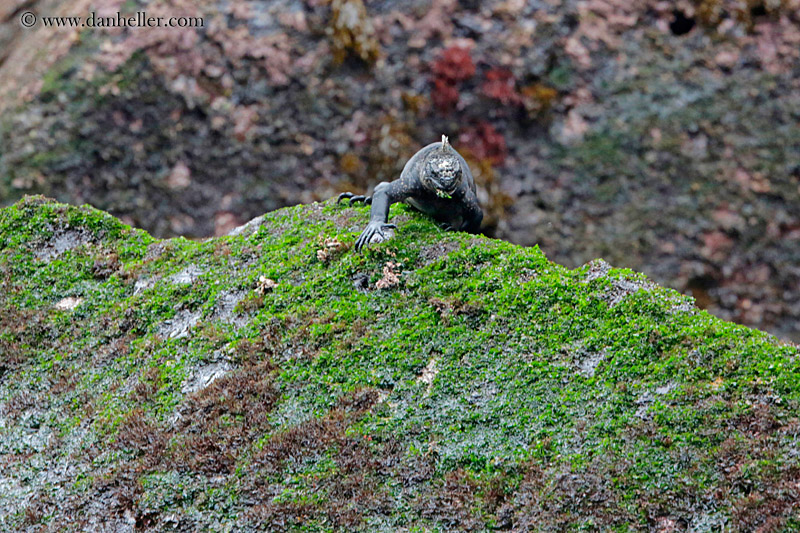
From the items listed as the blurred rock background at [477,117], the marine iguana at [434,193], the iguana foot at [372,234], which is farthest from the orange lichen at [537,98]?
the iguana foot at [372,234]

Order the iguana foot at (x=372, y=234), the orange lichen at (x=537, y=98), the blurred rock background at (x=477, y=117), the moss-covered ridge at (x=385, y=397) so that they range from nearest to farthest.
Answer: the moss-covered ridge at (x=385, y=397)
the iguana foot at (x=372, y=234)
the blurred rock background at (x=477, y=117)
the orange lichen at (x=537, y=98)

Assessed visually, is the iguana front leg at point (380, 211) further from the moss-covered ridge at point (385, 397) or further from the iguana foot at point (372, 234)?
the moss-covered ridge at point (385, 397)

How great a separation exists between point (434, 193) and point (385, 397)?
2286mm

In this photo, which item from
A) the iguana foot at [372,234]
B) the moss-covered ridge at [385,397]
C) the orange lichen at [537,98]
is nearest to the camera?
the moss-covered ridge at [385,397]

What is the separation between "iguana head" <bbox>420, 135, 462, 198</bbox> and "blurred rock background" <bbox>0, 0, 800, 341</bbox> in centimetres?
701

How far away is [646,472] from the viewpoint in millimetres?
4605

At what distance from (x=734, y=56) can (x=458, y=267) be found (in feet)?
36.6

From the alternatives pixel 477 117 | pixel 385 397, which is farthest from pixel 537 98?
pixel 385 397

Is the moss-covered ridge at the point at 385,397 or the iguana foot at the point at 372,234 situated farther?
the iguana foot at the point at 372,234

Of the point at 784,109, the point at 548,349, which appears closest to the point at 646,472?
the point at 548,349

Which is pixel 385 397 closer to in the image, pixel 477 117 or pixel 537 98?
pixel 477 117

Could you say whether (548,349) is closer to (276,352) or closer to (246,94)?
(276,352)

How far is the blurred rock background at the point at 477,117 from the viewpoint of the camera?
1358cm

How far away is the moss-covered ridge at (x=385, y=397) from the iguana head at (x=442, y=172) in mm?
466
